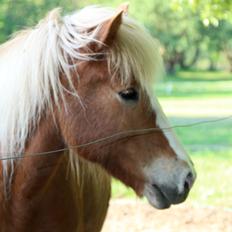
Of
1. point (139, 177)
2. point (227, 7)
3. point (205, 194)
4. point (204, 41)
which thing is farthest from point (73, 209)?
point (204, 41)

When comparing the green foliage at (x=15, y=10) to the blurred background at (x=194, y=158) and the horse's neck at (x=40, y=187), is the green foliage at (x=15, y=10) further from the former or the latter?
the horse's neck at (x=40, y=187)

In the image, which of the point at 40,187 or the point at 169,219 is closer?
the point at 40,187

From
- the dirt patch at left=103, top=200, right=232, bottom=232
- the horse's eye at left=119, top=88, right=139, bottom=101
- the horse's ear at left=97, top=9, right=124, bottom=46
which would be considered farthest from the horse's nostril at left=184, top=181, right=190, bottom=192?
the dirt patch at left=103, top=200, right=232, bottom=232

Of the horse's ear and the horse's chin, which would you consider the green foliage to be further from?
the horse's chin

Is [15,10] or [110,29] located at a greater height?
[110,29]

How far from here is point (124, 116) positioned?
8.11ft

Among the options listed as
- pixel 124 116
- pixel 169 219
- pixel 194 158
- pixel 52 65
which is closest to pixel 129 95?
pixel 124 116

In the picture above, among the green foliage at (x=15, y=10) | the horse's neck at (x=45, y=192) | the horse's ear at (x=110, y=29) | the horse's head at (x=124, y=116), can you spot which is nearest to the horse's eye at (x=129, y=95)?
the horse's head at (x=124, y=116)

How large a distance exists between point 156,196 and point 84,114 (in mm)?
461

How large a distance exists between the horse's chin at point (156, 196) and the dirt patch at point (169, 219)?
2812mm

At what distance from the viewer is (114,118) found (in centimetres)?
247

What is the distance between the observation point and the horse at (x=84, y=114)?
247 cm

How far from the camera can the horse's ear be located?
240cm

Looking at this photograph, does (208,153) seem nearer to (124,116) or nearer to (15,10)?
(124,116)
